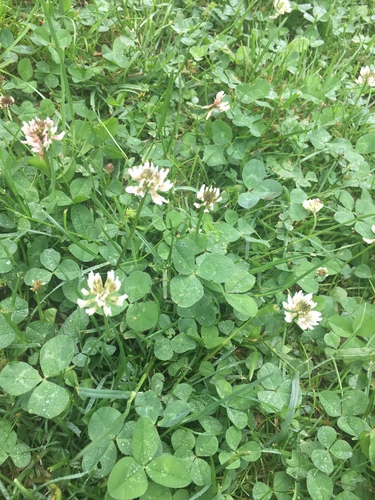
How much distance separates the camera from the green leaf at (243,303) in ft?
5.37

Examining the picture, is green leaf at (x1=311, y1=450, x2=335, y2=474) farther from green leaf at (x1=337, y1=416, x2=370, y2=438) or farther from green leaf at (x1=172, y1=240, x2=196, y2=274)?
green leaf at (x1=172, y1=240, x2=196, y2=274)

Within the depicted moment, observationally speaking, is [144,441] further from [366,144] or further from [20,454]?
[366,144]

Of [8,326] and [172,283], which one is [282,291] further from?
[8,326]

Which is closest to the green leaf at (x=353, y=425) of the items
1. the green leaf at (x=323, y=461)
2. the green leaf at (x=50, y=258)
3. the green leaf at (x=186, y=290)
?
the green leaf at (x=323, y=461)

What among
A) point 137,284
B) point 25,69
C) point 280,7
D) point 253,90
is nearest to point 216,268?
point 137,284

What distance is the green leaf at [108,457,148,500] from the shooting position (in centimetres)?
130

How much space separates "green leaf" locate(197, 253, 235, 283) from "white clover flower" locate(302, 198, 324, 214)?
0.58 meters

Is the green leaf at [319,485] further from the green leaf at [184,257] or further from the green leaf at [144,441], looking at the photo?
the green leaf at [184,257]

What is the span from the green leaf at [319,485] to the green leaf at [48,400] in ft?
2.85

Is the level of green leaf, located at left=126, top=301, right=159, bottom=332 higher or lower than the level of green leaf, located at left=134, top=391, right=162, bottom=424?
higher

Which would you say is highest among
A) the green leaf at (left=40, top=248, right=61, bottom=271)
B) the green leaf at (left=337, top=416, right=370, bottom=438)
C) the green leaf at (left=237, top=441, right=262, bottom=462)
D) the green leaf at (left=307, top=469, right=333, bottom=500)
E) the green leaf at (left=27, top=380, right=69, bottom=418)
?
the green leaf at (left=40, top=248, right=61, bottom=271)

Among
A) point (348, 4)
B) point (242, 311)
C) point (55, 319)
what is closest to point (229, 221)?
point (242, 311)

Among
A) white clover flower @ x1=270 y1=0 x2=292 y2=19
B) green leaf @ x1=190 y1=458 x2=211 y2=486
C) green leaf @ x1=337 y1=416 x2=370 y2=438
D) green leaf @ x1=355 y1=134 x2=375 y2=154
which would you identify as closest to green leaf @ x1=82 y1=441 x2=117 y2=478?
green leaf @ x1=190 y1=458 x2=211 y2=486

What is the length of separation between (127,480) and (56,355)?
44 cm
